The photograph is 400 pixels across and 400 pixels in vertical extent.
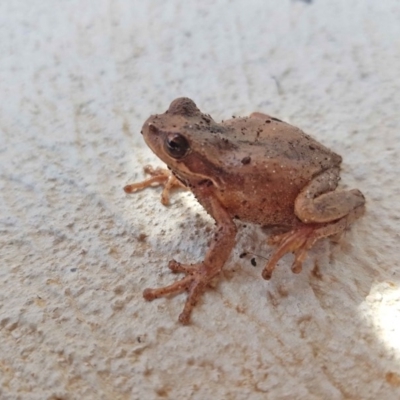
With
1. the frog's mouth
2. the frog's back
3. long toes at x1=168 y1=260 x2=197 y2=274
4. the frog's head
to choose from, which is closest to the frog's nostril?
the frog's head

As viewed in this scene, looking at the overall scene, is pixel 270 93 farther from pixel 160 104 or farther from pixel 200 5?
pixel 200 5

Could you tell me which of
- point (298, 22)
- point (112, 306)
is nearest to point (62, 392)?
point (112, 306)

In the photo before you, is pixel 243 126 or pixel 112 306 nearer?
pixel 112 306

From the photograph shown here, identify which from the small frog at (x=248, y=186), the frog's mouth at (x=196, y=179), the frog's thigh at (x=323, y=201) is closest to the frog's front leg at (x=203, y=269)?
the small frog at (x=248, y=186)

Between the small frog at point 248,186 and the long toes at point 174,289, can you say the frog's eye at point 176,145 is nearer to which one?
the small frog at point 248,186

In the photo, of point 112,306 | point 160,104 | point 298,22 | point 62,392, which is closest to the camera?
point 62,392

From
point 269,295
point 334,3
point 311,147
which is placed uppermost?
point 334,3

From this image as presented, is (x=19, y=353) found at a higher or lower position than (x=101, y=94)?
lower
